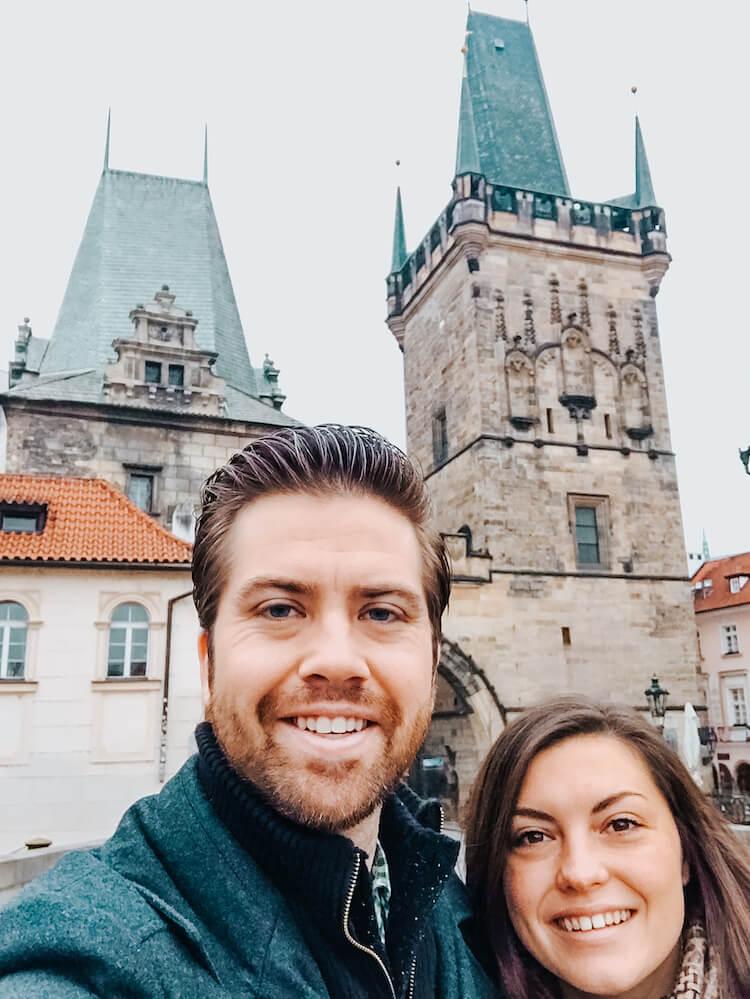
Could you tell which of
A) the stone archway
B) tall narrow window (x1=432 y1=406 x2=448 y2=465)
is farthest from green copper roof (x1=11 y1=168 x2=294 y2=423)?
the stone archway

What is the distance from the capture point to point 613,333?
813 inches

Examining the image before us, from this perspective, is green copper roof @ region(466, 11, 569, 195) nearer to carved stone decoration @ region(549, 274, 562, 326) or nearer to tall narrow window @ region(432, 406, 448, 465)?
carved stone decoration @ region(549, 274, 562, 326)

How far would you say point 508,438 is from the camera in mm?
18828

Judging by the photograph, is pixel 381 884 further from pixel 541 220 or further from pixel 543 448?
pixel 541 220

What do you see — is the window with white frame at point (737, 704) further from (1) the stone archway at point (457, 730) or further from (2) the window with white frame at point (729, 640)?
(1) the stone archway at point (457, 730)

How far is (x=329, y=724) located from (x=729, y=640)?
31.2m

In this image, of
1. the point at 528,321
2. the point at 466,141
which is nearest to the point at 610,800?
the point at 528,321

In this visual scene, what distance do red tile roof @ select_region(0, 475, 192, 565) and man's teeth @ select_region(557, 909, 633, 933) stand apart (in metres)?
10.8

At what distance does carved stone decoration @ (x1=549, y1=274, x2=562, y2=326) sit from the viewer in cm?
2032

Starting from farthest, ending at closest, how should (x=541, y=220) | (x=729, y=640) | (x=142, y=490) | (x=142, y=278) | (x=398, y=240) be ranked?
(x=729, y=640)
(x=398, y=240)
(x=142, y=278)
(x=541, y=220)
(x=142, y=490)

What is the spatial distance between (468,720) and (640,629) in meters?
4.54

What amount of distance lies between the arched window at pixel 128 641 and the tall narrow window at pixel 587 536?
10683 mm

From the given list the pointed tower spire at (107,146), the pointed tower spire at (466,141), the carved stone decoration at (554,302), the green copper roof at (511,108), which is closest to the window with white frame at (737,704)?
the carved stone decoration at (554,302)

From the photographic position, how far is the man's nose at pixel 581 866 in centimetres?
170
